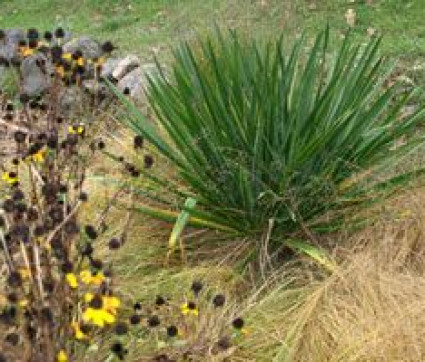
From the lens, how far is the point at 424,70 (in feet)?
23.0

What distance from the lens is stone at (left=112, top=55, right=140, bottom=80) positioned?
8500 mm

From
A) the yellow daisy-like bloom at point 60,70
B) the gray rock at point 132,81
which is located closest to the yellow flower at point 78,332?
the yellow daisy-like bloom at point 60,70

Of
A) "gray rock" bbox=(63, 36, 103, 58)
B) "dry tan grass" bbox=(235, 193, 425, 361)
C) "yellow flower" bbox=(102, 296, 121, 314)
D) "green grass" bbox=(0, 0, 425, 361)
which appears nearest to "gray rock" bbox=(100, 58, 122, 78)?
"gray rock" bbox=(63, 36, 103, 58)

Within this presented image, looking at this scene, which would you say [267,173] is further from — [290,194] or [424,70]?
[424,70]

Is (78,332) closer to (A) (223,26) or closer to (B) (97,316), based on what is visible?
(B) (97,316)

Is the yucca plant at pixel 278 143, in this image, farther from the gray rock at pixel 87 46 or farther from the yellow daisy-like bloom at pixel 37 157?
the gray rock at pixel 87 46

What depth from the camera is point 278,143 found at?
4160 millimetres

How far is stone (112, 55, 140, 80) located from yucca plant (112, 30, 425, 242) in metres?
4.20

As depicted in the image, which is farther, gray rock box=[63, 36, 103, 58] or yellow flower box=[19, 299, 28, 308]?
gray rock box=[63, 36, 103, 58]

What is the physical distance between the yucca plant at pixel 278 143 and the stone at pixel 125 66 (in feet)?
13.8

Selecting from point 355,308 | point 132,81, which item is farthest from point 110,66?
point 355,308

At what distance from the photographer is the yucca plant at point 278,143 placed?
4.05 m

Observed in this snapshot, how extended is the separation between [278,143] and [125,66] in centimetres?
463

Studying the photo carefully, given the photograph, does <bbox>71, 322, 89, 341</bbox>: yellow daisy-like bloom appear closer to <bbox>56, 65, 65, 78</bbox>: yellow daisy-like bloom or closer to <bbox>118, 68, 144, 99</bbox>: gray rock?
<bbox>56, 65, 65, 78</bbox>: yellow daisy-like bloom
